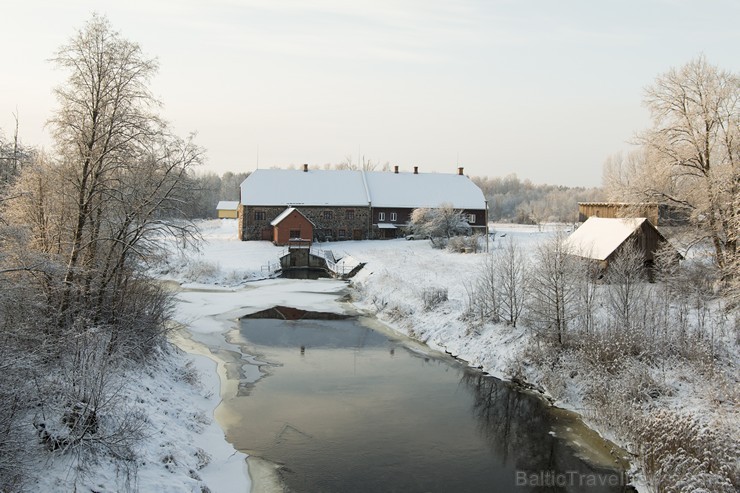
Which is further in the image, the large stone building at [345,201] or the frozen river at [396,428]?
the large stone building at [345,201]

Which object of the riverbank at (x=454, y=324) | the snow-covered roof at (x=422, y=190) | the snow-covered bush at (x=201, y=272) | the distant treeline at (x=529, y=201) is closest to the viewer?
the riverbank at (x=454, y=324)

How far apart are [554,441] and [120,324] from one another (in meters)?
12.8

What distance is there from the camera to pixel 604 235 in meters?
25.8

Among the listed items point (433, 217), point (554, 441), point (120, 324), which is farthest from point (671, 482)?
point (433, 217)

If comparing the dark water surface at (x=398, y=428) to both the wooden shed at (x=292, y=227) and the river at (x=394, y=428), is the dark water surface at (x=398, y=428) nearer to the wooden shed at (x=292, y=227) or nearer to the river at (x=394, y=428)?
the river at (x=394, y=428)

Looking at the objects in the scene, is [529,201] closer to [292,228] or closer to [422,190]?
[422,190]

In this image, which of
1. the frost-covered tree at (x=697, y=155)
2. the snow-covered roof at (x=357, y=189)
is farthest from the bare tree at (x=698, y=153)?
the snow-covered roof at (x=357, y=189)

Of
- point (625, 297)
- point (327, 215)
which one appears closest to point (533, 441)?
point (625, 297)

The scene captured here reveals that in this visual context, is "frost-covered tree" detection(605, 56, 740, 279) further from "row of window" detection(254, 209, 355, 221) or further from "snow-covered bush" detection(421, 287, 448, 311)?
"row of window" detection(254, 209, 355, 221)

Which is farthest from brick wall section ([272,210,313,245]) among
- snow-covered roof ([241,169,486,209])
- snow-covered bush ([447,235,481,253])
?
snow-covered bush ([447,235,481,253])

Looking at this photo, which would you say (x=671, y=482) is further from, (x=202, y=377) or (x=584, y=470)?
(x=202, y=377)

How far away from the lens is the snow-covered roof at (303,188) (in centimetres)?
5397

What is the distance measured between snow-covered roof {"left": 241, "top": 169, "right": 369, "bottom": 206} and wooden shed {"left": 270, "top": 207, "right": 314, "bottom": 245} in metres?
4.31

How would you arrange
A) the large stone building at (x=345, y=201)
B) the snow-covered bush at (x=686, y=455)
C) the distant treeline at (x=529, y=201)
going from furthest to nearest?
1. the distant treeline at (x=529, y=201)
2. the large stone building at (x=345, y=201)
3. the snow-covered bush at (x=686, y=455)
